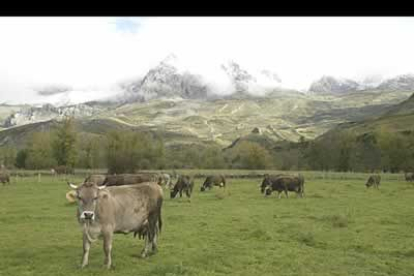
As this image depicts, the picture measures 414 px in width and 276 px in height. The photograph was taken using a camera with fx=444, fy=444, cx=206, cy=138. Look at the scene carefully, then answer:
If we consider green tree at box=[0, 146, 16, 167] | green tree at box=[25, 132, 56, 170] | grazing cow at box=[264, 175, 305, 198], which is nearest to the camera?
grazing cow at box=[264, 175, 305, 198]

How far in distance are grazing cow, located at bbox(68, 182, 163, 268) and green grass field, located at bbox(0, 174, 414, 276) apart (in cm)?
85

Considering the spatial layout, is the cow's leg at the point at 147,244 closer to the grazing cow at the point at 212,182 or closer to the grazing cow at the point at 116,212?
the grazing cow at the point at 116,212

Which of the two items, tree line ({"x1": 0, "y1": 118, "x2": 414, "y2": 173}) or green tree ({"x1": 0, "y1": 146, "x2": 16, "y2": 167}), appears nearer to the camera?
tree line ({"x1": 0, "y1": 118, "x2": 414, "y2": 173})

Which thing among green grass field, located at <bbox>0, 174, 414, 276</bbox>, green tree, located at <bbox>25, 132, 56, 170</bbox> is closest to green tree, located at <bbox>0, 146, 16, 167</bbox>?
green tree, located at <bbox>25, 132, 56, 170</bbox>

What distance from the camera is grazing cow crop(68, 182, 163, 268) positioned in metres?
13.9

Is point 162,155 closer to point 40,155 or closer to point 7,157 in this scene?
point 40,155

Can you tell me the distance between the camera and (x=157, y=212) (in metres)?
16.1

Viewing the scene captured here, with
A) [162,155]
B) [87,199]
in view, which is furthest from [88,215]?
[162,155]

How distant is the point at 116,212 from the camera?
14.6 metres

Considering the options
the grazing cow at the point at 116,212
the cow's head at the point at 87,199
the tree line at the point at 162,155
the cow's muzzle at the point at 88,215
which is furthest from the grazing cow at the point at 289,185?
the tree line at the point at 162,155

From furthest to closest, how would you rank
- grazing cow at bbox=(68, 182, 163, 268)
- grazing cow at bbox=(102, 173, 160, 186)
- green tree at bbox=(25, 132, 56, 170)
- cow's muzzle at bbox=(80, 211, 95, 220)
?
green tree at bbox=(25, 132, 56, 170), grazing cow at bbox=(102, 173, 160, 186), grazing cow at bbox=(68, 182, 163, 268), cow's muzzle at bbox=(80, 211, 95, 220)

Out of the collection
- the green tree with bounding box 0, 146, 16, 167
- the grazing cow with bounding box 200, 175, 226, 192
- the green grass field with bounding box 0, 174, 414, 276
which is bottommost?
the green grass field with bounding box 0, 174, 414, 276

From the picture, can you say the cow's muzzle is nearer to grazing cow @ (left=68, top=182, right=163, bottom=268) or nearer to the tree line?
grazing cow @ (left=68, top=182, right=163, bottom=268)

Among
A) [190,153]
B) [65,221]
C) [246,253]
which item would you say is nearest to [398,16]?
[246,253]
